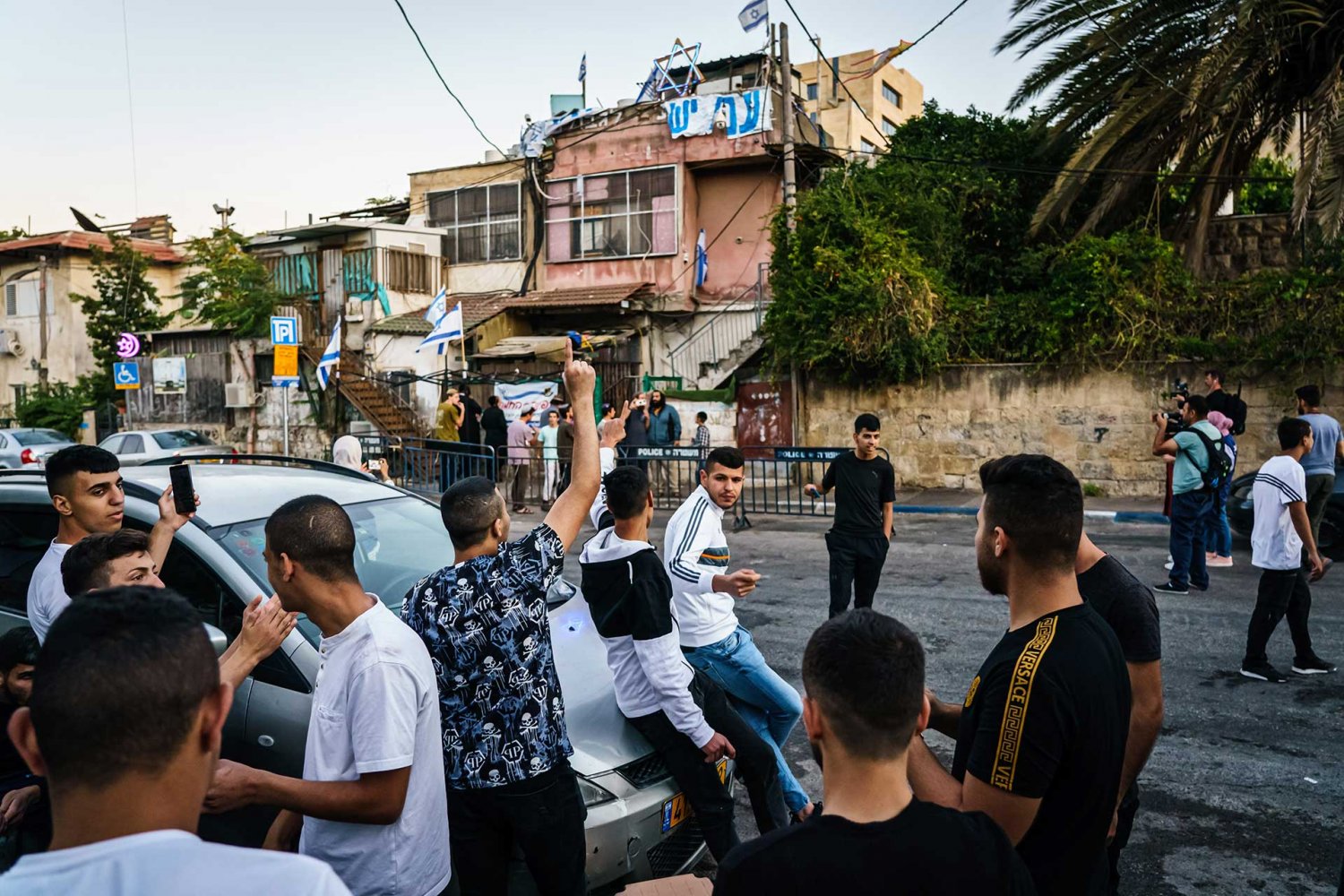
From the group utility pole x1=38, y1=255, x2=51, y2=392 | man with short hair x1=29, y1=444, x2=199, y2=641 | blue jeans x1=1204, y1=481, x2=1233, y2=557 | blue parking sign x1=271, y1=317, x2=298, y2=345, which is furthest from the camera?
Answer: utility pole x1=38, y1=255, x2=51, y2=392

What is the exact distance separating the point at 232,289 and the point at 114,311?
312 inches

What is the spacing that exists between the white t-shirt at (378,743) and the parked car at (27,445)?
2335 centimetres

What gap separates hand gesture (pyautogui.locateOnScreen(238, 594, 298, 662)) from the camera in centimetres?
267

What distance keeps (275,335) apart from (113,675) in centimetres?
1751

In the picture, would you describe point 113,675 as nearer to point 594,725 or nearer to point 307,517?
point 307,517

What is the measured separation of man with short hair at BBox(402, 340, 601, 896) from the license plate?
76 cm

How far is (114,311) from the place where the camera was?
33594 millimetres

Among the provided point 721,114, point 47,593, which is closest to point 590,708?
point 47,593

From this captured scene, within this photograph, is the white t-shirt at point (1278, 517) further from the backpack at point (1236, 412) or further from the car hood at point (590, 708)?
the backpack at point (1236, 412)

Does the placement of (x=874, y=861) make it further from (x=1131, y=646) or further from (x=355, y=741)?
(x=1131, y=646)

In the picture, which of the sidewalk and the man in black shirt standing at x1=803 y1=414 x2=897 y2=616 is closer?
the man in black shirt standing at x1=803 y1=414 x2=897 y2=616

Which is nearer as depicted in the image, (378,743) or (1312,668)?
(378,743)

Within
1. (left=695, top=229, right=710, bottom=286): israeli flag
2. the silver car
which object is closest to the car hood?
the silver car

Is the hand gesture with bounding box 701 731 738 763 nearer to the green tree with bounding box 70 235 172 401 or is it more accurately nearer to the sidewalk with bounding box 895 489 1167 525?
the sidewalk with bounding box 895 489 1167 525
